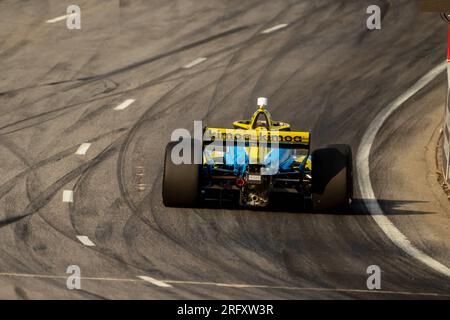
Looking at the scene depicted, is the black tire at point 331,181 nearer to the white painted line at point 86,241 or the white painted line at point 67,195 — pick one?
the white painted line at point 86,241

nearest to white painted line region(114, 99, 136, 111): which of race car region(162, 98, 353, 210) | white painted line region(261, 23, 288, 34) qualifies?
white painted line region(261, 23, 288, 34)

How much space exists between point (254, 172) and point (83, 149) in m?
5.79

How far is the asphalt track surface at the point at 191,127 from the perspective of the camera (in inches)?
862

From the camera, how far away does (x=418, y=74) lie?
115 ft

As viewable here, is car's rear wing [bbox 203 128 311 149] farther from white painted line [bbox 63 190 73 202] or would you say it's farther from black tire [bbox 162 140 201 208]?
white painted line [bbox 63 190 73 202]

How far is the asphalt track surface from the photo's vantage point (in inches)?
862

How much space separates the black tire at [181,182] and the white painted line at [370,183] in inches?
136

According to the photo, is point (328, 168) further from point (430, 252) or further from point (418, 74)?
point (418, 74)

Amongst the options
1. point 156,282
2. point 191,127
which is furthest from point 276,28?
point 156,282

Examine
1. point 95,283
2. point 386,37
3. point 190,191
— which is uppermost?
point 386,37

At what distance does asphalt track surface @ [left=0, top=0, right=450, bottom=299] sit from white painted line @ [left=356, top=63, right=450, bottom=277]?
0.57 ft

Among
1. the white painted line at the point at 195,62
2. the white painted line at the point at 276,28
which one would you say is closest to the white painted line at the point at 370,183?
the white painted line at the point at 276,28

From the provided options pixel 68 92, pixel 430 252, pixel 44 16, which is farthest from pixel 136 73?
pixel 430 252

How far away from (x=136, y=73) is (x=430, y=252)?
504 inches
